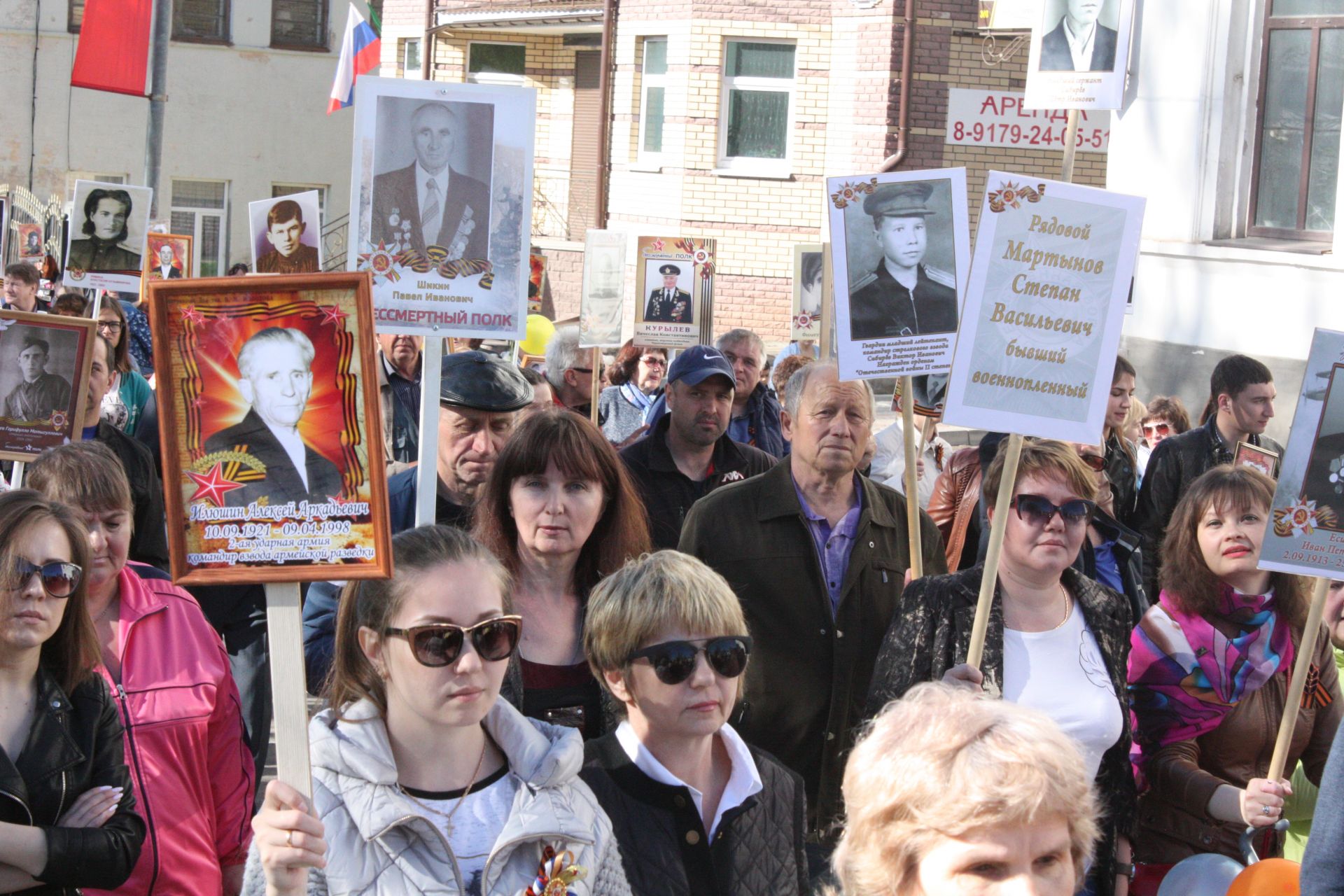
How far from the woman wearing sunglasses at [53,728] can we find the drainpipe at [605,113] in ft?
63.4

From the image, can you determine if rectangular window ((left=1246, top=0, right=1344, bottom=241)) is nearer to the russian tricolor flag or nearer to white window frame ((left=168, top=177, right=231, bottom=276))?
the russian tricolor flag

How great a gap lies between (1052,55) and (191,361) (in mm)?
5620

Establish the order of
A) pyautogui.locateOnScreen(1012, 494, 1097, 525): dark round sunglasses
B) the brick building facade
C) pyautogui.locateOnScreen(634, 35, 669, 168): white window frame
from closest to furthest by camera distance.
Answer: pyautogui.locateOnScreen(1012, 494, 1097, 525): dark round sunglasses
the brick building facade
pyautogui.locateOnScreen(634, 35, 669, 168): white window frame

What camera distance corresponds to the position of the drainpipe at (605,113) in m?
22.4

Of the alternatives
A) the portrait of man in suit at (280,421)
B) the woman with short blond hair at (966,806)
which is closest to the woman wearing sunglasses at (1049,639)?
the woman with short blond hair at (966,806)

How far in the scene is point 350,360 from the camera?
2.66m

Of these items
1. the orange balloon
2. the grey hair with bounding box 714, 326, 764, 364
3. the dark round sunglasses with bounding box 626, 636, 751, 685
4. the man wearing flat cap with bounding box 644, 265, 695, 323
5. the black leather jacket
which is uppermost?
the man wearing flat cap with bounding box 644, 265, 695, 323

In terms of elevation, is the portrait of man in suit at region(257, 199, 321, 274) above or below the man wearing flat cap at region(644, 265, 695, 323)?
above

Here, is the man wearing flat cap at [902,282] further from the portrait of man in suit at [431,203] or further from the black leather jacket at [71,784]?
the black leather jacket at [71,784]

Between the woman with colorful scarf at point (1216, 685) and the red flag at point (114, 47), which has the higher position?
the red flag at point (114, 47)

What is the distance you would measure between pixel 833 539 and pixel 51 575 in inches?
85.5

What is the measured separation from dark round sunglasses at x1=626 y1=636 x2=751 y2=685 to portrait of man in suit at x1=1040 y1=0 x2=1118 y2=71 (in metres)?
4.89

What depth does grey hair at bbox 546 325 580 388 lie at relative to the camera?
8.37 m

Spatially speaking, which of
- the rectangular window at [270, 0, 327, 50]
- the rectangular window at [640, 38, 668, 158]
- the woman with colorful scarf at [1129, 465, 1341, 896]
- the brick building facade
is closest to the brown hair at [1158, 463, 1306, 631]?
the woman with colorful scarf at [1129, 465, 1341, 896]
